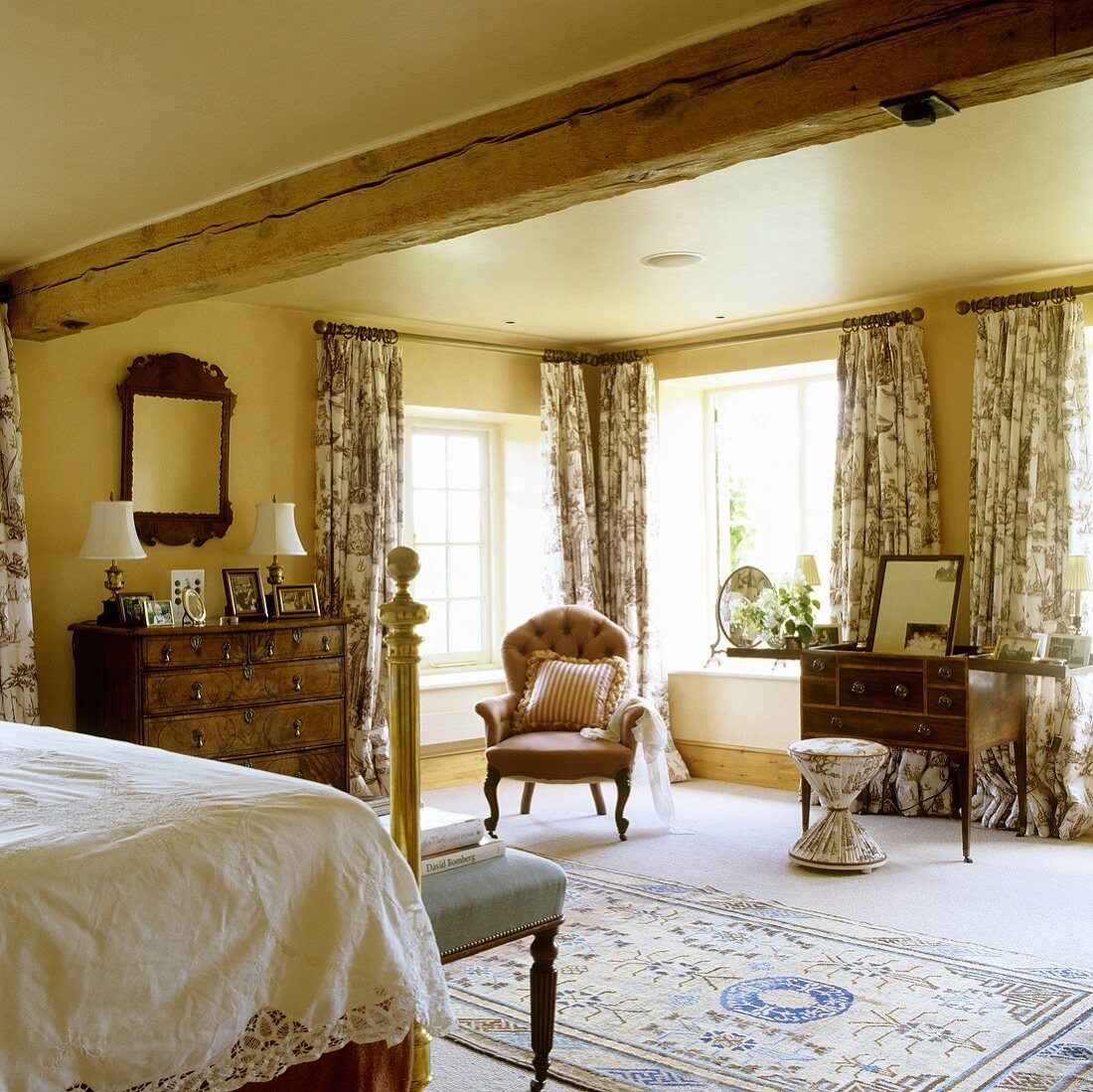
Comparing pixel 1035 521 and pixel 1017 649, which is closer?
pixel 1017 649

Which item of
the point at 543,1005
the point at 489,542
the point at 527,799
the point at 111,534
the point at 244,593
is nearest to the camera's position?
the point at 543,1005

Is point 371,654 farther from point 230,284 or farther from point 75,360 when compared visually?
point 230,284

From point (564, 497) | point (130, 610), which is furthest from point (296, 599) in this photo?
point (564, 497)

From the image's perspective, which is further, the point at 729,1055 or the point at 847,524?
the point at 847,524

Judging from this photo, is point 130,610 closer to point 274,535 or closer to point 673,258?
point 274,535

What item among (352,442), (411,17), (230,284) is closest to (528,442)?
(352,442)

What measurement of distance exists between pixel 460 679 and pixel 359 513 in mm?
1351

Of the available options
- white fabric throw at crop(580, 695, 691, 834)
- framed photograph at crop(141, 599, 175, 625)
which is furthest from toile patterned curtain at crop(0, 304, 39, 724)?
white fabric throw at crop(580, 695, 691, 834)

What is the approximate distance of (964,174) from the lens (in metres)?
4.21

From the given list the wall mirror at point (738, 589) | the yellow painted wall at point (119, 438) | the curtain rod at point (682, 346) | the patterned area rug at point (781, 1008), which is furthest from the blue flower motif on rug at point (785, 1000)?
the curtain rod at point (682, 346)

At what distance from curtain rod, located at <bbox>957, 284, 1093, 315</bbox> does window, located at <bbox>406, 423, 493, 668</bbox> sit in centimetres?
301

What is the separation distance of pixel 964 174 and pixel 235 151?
96.8 inches

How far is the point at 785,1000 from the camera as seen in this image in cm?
349

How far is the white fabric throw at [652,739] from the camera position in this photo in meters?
5.58
